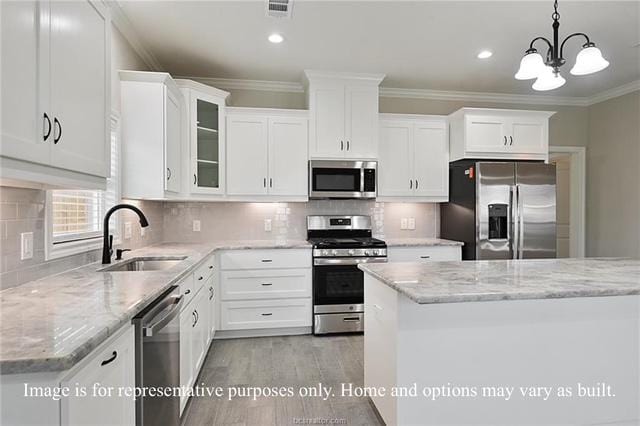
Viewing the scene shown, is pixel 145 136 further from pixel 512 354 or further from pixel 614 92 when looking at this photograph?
pixel 614 92

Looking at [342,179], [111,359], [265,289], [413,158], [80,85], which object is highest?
[413,158]

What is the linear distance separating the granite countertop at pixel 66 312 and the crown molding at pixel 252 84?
2.59m

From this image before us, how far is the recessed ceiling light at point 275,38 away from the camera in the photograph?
289 centimetres

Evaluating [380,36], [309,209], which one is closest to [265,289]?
[309,209]

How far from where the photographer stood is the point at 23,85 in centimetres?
110

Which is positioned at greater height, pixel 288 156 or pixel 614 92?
pixel 614 92

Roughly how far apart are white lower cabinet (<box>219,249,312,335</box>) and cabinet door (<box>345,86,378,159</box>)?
3.93ft

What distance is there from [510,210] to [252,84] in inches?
119

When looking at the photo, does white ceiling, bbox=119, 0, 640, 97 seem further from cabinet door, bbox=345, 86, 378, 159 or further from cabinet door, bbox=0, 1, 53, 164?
cabinet door, bbox=0, 1, 53, 164

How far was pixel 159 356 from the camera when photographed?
1503 millimetres

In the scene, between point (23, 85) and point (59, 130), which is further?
point (59, 130)

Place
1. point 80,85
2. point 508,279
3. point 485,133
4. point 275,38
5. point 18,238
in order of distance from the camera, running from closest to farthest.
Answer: point 80,85, point 18,238, point 508,279, point 275,38, point 485,133

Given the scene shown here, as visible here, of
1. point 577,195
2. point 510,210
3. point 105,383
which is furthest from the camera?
point 577,195

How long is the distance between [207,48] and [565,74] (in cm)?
365
